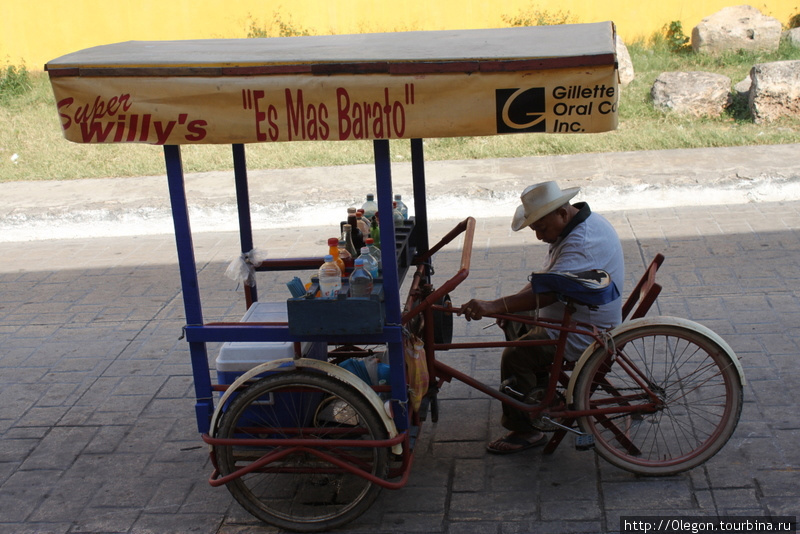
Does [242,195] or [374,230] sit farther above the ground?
[242,195]

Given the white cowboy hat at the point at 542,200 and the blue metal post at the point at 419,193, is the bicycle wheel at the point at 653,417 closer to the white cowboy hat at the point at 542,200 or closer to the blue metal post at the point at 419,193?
the white cowboy hat at the point at 542,200

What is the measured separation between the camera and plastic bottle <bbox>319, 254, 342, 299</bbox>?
3.18 metres

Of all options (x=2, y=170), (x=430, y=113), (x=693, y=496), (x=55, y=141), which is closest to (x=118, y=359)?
(x=430, y=113)

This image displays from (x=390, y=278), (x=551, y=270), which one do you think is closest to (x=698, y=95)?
(x=551, y=270)

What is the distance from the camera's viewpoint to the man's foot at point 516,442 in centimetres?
378

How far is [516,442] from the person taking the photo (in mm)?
3785

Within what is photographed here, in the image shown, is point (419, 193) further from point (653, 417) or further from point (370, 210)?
point (653, 417)

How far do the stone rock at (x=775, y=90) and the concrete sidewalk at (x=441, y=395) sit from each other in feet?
6.75

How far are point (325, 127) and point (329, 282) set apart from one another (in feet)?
2.13

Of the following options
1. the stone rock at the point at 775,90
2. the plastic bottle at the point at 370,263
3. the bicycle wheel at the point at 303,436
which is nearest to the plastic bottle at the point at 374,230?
the plastic bottle at the point at 370,263

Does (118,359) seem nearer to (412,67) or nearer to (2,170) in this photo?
(412,67)

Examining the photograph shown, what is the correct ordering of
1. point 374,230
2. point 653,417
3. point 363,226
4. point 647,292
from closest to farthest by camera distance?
1. point 647,292
2. point 653,417
3. point 363,226
4. point 374,230

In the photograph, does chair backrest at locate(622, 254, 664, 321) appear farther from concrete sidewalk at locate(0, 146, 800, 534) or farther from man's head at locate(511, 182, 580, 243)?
concrete sidewalk at locate(0, 146, 800, 534)

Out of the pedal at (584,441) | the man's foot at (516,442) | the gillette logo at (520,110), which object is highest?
the gillette logo at (520,110)
